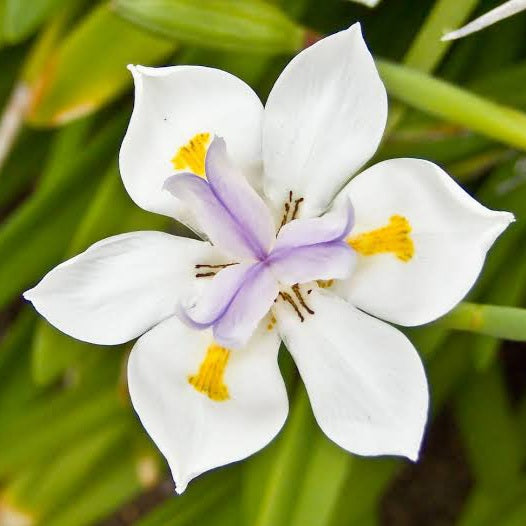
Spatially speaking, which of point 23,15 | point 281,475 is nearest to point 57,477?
point 281,475

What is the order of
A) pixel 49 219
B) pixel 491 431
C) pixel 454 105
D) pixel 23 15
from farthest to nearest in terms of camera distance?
pixel 491 431 < pixel 49 219 < pixel 23 15 < pixel 454 105

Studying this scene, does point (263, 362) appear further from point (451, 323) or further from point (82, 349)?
point (82, 349)

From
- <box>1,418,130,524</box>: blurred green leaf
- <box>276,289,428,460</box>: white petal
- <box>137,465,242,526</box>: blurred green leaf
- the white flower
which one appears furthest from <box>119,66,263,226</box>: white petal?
<box>1,418,130,524</box>: blurred green leaf

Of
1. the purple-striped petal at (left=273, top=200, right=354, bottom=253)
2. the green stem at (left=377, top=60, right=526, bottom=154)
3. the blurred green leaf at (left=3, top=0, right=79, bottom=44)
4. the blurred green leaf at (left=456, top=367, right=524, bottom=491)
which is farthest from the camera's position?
the blurred green leaf at (left=456, top=367, right=524, bottom=491)

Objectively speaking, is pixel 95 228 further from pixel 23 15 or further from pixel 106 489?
pixel 106 489

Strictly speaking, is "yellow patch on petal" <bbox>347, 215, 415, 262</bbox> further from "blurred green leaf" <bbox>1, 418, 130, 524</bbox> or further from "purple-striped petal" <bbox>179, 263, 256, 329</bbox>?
"blurred green leaf" <bbox>1, 418, 130, 524</bbox>

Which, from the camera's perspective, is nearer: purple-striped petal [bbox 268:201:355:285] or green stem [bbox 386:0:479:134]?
purple-striped petal [bbox 268:201:355:285]
